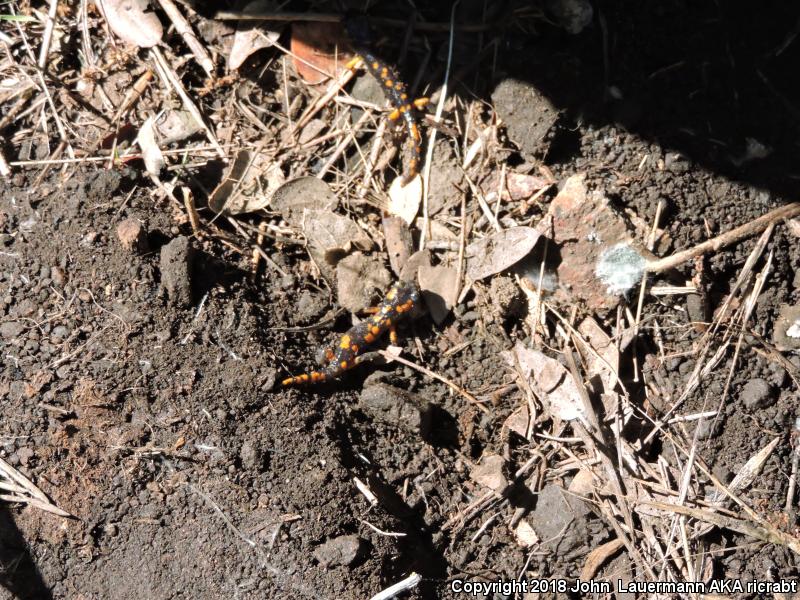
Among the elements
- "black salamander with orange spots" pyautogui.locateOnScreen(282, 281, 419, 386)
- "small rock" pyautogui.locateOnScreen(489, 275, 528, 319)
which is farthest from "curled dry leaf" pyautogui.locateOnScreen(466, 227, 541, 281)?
"black salamander with orange spots" pyautogui.locateOnScreen(282, 281, 419, 386)

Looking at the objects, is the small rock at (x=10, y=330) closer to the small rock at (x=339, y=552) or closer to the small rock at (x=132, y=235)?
the small rock at (x=132, y=235)

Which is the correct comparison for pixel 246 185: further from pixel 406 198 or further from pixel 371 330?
pixel 371 330

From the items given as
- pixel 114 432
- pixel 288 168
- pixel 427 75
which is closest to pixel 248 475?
pixel 114 432

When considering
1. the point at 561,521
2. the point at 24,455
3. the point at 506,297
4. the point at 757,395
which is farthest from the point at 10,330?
the point at 757,395

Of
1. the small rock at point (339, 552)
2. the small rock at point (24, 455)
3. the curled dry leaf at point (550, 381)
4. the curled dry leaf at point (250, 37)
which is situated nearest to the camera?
the small rock at point (339, 552)

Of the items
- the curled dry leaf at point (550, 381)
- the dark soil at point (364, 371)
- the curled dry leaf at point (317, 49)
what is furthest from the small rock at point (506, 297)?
the curled dry leaf at point (317, 49)
